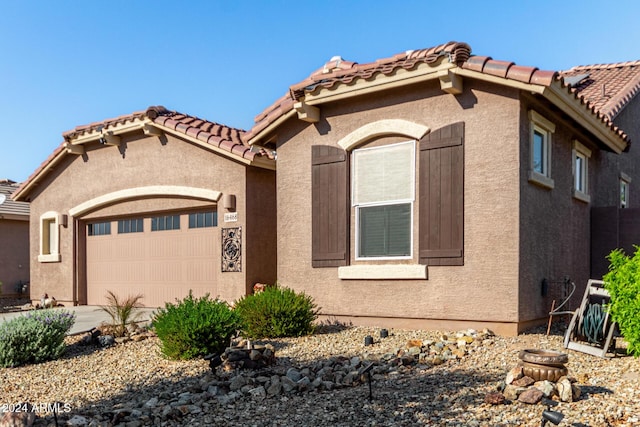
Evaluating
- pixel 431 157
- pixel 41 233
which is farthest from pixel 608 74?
pixel 41 233

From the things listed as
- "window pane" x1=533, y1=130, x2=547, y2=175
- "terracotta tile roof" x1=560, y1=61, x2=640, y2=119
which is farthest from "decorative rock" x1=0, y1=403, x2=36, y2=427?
"terracotta tile roof" x1=560, y1=61, x2=640, y2=119

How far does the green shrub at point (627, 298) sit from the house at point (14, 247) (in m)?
19.1

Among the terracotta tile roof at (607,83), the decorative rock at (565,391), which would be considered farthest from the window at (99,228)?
the decorative rock at (565,391)

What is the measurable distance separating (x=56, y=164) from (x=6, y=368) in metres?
8.62

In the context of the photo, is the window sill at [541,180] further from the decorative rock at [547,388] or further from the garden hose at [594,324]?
the decorative rock at [547,388]

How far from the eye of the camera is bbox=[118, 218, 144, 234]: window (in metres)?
14.3

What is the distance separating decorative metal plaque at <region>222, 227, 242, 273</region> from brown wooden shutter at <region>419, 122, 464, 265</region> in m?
4.38

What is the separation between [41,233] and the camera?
643 inches

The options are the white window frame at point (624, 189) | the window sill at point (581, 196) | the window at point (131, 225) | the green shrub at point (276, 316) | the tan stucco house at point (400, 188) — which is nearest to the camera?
the tan stucco house at point (400, 188)

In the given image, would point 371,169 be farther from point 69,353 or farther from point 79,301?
point 79,301

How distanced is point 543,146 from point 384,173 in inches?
105

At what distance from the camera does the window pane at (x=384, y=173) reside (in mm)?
9445

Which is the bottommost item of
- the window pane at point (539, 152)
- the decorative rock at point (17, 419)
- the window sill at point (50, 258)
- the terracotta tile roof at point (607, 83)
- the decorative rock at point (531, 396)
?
the decorative rock at point (17, 419)

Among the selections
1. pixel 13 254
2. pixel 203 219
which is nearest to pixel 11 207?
pixel 13 254
